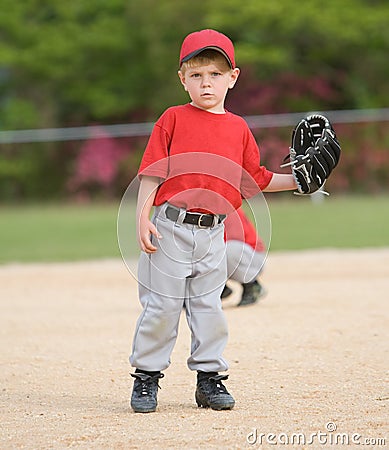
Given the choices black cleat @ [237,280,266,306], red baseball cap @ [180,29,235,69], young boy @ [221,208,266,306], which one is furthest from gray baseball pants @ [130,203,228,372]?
black cleat @ [237,280,266,306]

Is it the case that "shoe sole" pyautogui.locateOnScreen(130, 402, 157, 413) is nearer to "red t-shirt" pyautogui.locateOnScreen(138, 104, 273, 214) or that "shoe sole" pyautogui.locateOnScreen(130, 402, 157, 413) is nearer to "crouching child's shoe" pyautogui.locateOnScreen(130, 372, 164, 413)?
"crouching child's shoe" pyautogui.locateOnScreen(130, 372, 164, 413)

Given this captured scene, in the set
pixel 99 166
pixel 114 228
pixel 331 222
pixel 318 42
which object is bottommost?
pixel 114 228

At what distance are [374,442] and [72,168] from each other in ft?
72.7

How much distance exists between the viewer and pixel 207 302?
14.3 feet

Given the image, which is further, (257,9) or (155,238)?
(257,9)

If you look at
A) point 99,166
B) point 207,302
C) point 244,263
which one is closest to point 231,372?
point 207,302

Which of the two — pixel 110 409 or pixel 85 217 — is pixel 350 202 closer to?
pixel 85 217

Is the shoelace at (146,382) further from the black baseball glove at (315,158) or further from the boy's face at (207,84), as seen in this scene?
the boy's face at (207,84)

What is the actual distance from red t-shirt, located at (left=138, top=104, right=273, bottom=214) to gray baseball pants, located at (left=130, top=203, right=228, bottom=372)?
0.09 meters

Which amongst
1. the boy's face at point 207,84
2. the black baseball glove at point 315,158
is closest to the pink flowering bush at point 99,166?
the black baseball glove at point 315,158

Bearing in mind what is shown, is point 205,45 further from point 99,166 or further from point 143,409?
point 99,166

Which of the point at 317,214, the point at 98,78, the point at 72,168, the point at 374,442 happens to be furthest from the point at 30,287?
the point at 98,78

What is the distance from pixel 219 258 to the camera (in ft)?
14.4

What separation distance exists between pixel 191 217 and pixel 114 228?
12.1m
